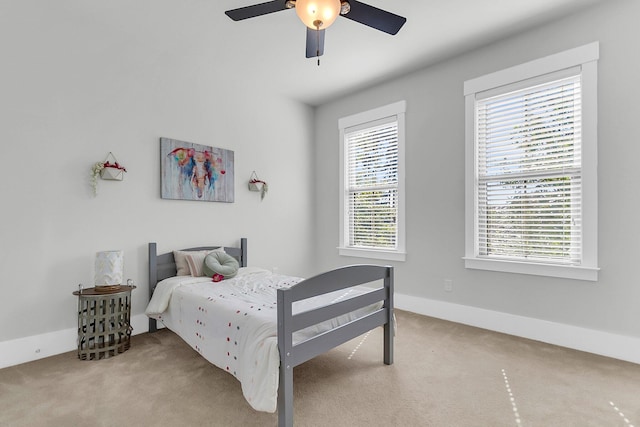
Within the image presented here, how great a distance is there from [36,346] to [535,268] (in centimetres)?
418

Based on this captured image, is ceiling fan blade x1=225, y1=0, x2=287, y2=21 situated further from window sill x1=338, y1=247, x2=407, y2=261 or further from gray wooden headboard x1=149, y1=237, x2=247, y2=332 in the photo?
window sill x1=338, y1=247, x2=407, y2=261

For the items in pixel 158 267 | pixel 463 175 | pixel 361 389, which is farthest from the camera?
pixel 463 175

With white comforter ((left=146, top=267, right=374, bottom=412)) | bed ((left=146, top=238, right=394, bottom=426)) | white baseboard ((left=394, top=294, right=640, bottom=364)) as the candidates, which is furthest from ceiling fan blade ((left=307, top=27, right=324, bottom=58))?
white baseboard ((left=394, top=294, right=640, bottom=364))

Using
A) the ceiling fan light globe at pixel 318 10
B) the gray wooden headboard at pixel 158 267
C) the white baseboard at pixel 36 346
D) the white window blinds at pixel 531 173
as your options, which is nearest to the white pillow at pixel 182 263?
the gray wooden headboard at pixel 158 267

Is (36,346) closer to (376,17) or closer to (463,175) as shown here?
(376,17)

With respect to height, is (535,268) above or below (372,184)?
below

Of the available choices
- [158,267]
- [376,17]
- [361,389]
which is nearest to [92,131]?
[158,267]

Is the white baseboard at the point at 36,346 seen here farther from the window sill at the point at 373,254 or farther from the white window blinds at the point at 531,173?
the white window blinds at the point at 531,173

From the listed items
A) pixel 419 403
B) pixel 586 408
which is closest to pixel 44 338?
pixel 419 403

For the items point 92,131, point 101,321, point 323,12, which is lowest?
point 101,321

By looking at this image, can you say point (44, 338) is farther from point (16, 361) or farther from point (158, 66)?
point (158, 66)

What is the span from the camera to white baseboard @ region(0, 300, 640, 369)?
246 cm

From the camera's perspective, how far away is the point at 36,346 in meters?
2.56

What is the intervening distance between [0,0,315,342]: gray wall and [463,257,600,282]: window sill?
2.70m
